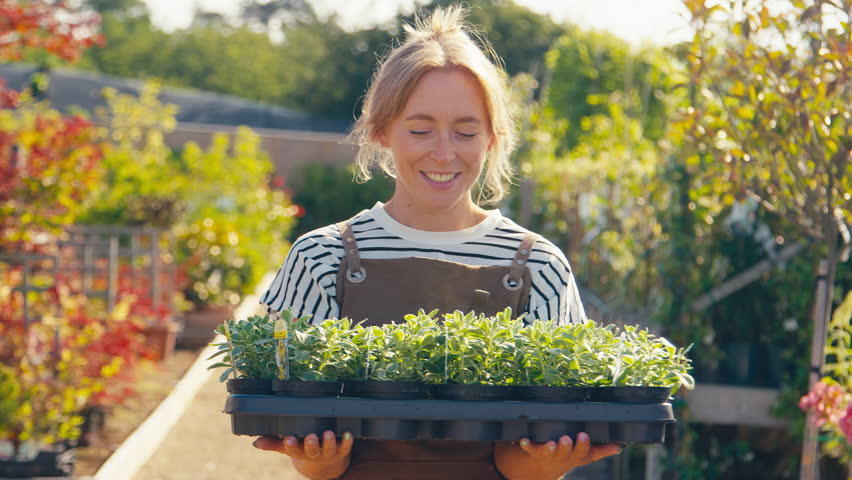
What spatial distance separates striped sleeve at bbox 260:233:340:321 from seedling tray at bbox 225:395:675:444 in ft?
0.85

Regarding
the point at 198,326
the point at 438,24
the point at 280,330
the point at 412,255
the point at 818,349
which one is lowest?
the point at 198,326

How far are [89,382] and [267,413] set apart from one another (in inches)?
145

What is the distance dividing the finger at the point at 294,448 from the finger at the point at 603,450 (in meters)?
0.46

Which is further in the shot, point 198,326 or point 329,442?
point 198,326

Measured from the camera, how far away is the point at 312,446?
1626 millimetres

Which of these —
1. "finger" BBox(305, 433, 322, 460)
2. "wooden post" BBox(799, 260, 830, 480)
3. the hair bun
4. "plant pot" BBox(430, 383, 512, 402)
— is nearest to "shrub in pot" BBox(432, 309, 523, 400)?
"plant pot" BBox(430, 383, 512, 402)

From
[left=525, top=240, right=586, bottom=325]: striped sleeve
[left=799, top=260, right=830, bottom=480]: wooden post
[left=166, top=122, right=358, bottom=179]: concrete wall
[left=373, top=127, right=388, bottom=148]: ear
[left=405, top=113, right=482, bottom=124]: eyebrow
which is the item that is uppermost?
[left=166, top=122, right=358, bottom=179]: concrete wall

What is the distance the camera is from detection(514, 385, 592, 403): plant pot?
1.63 meters

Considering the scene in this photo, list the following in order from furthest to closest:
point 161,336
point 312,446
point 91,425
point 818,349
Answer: point 161,336 < point 91,425 < point 818,349 < point 312,446

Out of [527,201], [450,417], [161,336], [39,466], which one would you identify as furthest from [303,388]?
[161,336]

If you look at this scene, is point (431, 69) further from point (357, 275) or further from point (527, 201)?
point (527, 201)

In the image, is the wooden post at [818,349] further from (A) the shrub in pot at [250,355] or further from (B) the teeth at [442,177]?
(A) the shrub in pot at [250,355]

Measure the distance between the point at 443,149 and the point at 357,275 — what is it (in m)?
0.27

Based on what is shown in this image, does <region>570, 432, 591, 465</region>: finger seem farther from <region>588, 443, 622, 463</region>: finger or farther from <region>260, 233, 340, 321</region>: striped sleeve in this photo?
<region>260, 233, 340, 321</region>: striped sleeve
